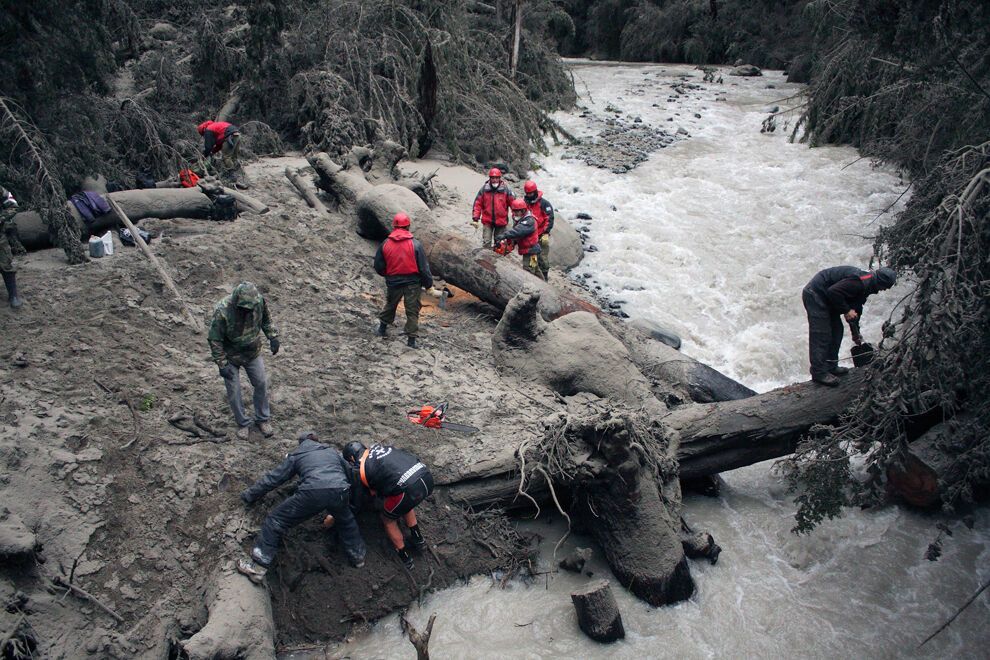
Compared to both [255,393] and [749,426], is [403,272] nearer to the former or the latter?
[255,393]

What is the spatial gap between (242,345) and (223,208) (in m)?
4.09

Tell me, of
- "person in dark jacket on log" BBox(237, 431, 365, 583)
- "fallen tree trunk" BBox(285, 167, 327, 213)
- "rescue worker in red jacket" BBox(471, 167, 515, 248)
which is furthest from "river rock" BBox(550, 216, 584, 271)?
"person in dark jacket on log" BBox(237, 431, 365, 583)

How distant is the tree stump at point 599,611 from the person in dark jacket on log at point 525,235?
200 inches

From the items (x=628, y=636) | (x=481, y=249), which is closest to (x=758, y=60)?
(x=481, y=249)

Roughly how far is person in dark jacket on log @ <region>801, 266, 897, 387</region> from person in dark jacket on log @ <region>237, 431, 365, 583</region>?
4651 millimetres

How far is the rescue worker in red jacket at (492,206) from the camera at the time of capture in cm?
952

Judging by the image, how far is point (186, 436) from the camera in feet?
19.8

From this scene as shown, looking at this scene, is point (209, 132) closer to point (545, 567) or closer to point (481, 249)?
point (481, 249)

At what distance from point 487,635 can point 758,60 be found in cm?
2717

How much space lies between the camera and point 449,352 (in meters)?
8.02

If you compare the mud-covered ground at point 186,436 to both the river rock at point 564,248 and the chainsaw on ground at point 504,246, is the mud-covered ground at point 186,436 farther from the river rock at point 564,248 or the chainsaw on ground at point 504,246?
the river rock at point 564,248

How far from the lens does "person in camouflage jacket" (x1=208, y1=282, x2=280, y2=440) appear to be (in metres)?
5.91

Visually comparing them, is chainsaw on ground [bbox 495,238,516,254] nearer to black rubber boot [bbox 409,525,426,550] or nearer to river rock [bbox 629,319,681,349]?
river rock [bbox 629,319,681,349]

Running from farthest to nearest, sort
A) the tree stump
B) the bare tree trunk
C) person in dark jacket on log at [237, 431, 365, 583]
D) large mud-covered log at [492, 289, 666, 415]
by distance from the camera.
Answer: the bare tree trunk
large mud-covered log at [492, 289, 666, 415]
the tree stump
person in dark jacket on log at [237, 431, 365, 583]
